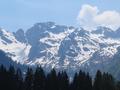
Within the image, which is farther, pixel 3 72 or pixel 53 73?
pixel 53 73

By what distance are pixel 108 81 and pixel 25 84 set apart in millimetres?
31221

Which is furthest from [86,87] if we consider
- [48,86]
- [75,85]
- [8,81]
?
[8,81]

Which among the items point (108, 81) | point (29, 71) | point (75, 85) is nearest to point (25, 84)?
point (29, 71)

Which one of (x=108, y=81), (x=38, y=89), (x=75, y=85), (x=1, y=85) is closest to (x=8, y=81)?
(x=1, y=85)

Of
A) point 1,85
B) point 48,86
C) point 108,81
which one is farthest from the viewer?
point 108,81

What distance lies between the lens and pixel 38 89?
525ft

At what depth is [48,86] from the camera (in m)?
158

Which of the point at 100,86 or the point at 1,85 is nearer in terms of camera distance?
the point at 1,85

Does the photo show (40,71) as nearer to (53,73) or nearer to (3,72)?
(53,73)

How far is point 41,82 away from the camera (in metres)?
162

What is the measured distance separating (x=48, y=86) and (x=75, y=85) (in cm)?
1194

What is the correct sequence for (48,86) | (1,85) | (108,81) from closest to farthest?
(1,85) < (48,86) < (108,81)

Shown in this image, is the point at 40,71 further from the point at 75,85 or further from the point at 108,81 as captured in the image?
the point at 108,81

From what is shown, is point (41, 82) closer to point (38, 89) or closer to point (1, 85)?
point (38, 89)
